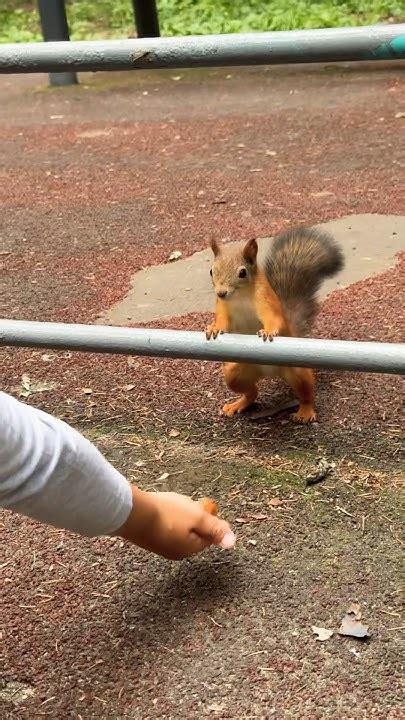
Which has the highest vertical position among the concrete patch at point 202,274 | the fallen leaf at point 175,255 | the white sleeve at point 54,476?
the white sleeve at point 54,476

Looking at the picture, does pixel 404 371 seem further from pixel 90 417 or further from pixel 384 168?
pixel 384 168

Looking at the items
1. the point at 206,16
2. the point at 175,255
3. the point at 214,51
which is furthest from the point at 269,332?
the point at 206,16

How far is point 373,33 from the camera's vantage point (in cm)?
150

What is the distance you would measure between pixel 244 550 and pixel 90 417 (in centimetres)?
77

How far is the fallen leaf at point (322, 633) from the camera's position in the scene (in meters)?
1.64

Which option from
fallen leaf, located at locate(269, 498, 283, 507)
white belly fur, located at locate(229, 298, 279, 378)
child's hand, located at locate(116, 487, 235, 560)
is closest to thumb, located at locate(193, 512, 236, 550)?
child's hand, located at locate(116, 487, 235, 560)

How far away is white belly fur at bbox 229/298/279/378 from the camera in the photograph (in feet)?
7.73

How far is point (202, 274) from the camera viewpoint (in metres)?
3.45

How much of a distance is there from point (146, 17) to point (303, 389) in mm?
5669

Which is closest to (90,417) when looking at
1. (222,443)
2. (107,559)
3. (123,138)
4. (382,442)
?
(222,443)

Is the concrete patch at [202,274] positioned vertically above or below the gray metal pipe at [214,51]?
below

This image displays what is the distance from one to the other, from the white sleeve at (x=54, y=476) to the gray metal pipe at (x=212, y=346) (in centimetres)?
57

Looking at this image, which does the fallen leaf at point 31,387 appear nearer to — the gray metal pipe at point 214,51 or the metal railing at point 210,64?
the metal railing at point 210,64

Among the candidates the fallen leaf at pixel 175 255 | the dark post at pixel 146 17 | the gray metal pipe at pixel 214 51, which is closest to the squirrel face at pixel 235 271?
the gray metal pipe at pixel 214 51
